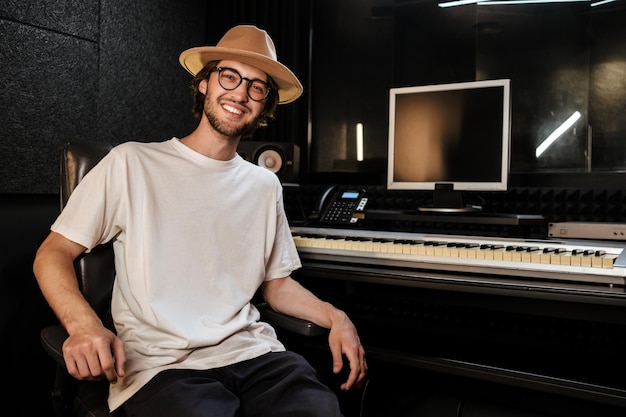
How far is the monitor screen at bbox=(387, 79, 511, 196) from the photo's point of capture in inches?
73.8

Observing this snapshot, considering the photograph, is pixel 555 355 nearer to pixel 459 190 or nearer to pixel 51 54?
pixel 459 190

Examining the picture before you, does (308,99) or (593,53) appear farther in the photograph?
(308,99)

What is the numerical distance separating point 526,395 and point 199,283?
1.38 m

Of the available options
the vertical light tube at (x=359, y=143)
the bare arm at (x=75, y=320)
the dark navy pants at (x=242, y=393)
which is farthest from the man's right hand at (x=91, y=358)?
the vertical light tube at (x=359, y=143)

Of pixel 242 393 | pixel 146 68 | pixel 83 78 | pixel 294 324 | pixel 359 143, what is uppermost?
pixel 146 68

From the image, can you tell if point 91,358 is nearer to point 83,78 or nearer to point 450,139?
point 450,139

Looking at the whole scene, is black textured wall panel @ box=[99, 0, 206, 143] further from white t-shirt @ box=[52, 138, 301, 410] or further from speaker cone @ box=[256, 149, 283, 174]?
white t-shirt @ box=[52, 138, 301, 410]

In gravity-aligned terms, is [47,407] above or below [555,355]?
below

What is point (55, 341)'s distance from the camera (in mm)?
1064

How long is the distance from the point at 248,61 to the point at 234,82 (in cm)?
8

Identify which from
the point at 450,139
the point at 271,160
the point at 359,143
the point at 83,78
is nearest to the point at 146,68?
the point at 83,78

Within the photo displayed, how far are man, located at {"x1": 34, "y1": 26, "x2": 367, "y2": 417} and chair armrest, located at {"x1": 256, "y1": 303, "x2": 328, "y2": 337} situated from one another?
4 centimetres

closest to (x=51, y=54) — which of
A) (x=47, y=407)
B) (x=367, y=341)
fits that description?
(x=47, y=407)

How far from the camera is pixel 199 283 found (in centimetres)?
130
